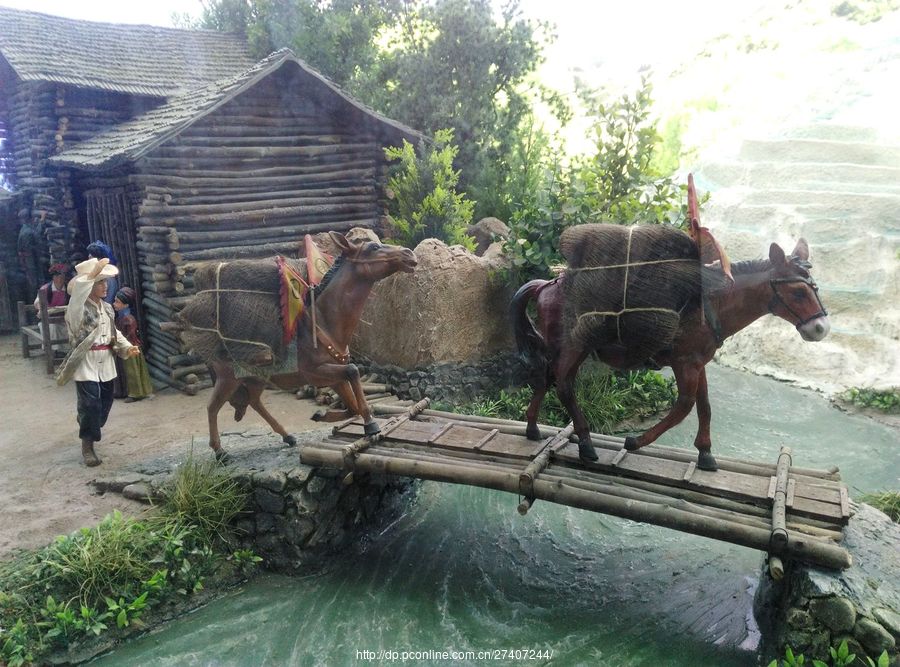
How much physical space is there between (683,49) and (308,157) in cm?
1461

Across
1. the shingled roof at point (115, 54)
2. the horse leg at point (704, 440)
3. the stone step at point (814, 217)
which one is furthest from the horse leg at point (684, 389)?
the shingled roof at point (115, 54)

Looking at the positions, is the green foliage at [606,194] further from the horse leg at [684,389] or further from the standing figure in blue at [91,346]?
the standing figure in blue at [91,346]

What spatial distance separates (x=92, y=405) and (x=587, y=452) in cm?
454

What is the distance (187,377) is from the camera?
9062 millimetres

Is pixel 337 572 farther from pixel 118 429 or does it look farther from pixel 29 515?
pixel 118 429

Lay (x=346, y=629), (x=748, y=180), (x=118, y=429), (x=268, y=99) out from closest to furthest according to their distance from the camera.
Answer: (x=346, y=629), (x=118, y=429), (x=268, y=99), (x=748, y=180)

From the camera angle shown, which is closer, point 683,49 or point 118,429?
point 118,429

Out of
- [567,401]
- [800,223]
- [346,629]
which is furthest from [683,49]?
[346,629]

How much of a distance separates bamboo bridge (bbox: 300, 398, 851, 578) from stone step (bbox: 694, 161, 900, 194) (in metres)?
7.84

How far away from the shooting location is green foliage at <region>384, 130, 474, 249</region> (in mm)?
9781

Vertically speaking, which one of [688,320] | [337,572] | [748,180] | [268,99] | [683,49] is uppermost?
[683,49]

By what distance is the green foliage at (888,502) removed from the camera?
5.38m

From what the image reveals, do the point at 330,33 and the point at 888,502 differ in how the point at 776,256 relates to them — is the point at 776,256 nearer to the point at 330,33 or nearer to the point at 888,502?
the point at 888,502

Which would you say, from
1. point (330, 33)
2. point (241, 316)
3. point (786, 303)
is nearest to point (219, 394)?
point (241, 316)
